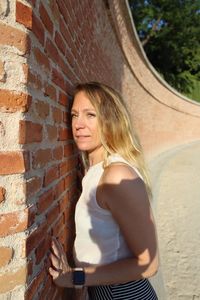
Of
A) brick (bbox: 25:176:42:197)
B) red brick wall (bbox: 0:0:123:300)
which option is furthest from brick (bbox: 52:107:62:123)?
brick (bbox: 25:176:42:197)

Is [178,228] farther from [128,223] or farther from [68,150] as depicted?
[128,223]

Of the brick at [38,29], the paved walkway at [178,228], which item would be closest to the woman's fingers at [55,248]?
the brick at [38,29]

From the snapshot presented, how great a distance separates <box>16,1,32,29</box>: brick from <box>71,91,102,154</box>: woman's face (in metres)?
0.78

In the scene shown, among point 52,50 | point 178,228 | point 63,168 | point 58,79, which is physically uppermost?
point 52,50

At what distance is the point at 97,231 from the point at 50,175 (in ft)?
1.24

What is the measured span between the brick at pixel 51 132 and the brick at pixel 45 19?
49 cm

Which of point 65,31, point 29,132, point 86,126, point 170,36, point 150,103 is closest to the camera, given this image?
point 29,132

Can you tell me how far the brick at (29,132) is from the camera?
1.49 metres

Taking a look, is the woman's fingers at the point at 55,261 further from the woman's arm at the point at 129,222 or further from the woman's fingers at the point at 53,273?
the woman's arm at the point at 129,222

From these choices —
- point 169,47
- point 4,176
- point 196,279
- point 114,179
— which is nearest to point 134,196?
point 114,179

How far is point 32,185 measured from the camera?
5.37ft

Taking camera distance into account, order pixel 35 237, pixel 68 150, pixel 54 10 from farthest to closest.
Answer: pixel 68 150, pixel 54 10, pixel 35 237

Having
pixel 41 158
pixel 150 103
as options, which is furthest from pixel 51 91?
pixel 150 103

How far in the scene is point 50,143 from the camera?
2.04 metres
